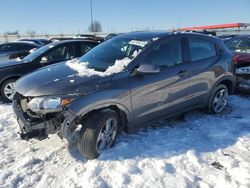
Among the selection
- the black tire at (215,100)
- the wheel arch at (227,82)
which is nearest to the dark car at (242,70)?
the wheel arch at (227,82)

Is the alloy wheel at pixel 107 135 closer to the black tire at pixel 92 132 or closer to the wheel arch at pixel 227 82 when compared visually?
the black tire at pixel 92 132

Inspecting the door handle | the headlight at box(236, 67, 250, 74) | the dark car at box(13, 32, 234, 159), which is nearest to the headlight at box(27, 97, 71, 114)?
the dark car at box(13, 32, 234, 159)

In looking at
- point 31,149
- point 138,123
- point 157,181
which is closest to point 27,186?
point 31,149

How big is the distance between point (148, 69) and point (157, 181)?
160 centimetres

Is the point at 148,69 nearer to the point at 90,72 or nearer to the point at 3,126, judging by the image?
the point at 90,72

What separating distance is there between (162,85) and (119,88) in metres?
0.86

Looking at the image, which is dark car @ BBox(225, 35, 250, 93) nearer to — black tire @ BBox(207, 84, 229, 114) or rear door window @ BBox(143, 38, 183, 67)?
black tire @ BBox(207, 84, 229, 114)

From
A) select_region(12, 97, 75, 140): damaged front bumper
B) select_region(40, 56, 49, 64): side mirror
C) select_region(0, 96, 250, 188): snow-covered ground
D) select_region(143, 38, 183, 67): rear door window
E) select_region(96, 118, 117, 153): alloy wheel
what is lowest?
select_region(0, 96, 250, 188): snow-covered ground

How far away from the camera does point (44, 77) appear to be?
4.57m

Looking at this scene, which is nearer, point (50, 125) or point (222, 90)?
point (50, 125)

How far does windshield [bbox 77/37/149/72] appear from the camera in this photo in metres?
4.88

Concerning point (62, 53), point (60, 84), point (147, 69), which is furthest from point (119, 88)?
point (62, 53)

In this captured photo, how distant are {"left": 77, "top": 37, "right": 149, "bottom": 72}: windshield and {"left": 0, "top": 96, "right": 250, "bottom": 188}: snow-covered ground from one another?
1.23 meters

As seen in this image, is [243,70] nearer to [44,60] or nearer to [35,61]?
[44,60]
